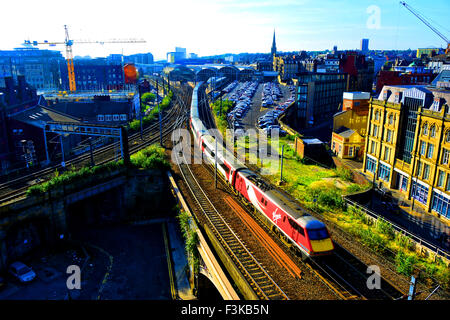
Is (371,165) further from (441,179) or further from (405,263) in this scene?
(405,263)

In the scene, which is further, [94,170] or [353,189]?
[94,170]

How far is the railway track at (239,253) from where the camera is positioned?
19.2 m

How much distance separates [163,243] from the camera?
35.0 m

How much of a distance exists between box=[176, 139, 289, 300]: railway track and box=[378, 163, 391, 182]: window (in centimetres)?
2099

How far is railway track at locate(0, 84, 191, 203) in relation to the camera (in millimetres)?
34906

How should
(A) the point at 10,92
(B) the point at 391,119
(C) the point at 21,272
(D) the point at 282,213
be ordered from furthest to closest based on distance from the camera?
(A) the point at 10,92 < (B) the point at 391,119 < (C) the point at 21,272 < (D) the point at 282,213

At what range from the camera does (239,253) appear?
2325 centimetres

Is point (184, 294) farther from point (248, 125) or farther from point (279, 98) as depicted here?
point (279, 98)

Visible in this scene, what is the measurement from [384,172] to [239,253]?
2501 cm

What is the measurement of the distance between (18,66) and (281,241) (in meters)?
151

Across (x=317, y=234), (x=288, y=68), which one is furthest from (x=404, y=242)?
(x=288, y=68)

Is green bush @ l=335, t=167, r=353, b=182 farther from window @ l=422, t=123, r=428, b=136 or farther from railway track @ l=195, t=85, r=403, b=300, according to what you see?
railway track @ l=195, t=85, r=403, b=300
